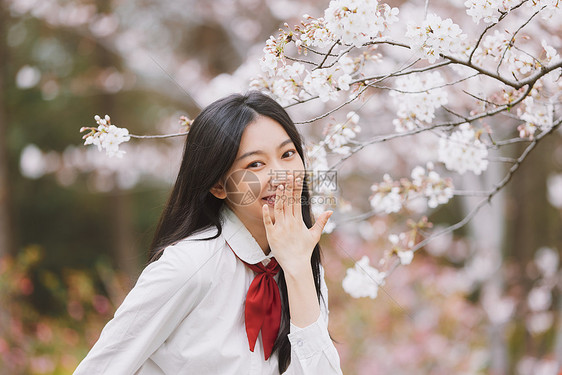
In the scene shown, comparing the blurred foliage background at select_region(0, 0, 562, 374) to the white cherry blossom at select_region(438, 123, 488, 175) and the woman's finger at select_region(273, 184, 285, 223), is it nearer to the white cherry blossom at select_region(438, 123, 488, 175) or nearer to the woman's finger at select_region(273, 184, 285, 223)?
the white cherry blossom at select_region(438, 123, 488, 175)

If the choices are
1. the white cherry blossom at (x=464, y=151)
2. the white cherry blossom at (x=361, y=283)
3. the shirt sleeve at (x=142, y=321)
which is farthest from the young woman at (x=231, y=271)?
the white cherry blossom at (x=464, y=151)

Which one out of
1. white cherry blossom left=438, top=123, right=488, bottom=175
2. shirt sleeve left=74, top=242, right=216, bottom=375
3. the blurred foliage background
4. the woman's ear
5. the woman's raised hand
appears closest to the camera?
shirt sleeve left=74, top=242, right=216, bottom=375

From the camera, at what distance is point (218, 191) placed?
61.3 inches

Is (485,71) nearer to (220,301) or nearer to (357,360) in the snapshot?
(220,301)

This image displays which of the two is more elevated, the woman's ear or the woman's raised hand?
the woman's ear

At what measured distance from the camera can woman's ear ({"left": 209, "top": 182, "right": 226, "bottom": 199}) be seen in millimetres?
1547

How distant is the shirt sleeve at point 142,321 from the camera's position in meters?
1.32

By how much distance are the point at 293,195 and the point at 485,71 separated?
55 centimetres

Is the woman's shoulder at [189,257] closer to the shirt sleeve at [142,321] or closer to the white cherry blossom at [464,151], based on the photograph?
the shirt sleeve at [142,321]

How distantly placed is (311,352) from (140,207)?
830 cm

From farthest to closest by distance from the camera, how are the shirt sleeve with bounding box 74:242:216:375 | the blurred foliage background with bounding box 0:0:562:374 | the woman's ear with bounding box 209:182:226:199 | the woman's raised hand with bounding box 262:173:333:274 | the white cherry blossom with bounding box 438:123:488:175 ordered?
the blurred foliage background with bounding box 0:0:562:374, the white cherry blossom with bounding box 438:123:488:175, the woman's ear with bounding box 209:182:226:199, the woman's raised hand with bounding box 262:173:333:274, the shirt sleeve with bounding box 74:242:216:375

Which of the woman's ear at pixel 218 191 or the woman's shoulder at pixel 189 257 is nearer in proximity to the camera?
the woman's shoulder at pixel 189 257

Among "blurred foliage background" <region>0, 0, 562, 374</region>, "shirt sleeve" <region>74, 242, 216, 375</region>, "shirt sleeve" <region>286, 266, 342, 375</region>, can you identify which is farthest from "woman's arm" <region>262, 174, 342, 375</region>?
"blurred foliage background" <region>0, 0, 562, 374</region>

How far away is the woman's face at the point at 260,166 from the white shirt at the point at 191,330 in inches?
5.9
